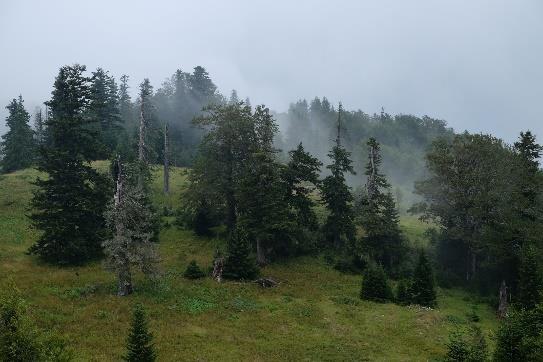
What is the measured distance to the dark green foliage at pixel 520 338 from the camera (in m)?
23.3

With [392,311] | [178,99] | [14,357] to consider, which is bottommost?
[392,311]

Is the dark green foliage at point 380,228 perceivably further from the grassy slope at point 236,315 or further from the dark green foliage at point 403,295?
the dark green foliage at point 403,295

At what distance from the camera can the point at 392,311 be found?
36.9 meters

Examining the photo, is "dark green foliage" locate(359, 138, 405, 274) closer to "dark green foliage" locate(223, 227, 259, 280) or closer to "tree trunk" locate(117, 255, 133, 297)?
"dark green foliage" locate(223, 227, 259, 280)

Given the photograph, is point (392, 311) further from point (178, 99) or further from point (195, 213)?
point (178, 99)

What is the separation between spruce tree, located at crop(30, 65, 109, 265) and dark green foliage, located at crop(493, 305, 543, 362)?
31369 mm

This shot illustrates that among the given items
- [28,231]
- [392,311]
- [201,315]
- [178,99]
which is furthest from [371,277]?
[178,99]

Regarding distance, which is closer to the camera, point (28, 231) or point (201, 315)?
point (201, 315)

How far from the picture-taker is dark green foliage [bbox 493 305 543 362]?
23.3 meters

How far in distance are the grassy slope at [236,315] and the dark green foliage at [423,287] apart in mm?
1340

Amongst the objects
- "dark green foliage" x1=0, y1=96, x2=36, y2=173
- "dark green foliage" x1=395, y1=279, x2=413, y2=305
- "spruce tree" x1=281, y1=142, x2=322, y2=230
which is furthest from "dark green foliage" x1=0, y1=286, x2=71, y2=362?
"dark green foliage" x1=0, y1=96, x2=36, y2=173

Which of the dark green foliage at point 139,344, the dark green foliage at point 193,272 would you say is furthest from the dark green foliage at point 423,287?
the dark green foliage at point 139,344

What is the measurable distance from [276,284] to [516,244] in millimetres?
21428

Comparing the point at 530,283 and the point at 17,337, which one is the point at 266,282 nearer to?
the point at 530,283
